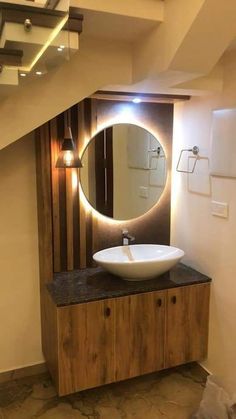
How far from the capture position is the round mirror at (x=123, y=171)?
9.08ft

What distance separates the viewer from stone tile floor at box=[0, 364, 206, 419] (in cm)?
242

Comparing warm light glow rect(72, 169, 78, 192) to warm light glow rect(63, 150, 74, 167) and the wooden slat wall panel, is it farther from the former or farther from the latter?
warm light glow rect(63, 150, 74, 167)

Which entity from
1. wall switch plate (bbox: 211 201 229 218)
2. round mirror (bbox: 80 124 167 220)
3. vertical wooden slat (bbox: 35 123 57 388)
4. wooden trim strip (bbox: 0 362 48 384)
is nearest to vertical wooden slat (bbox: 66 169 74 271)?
round mirror (bbox: 80 124 167 220)

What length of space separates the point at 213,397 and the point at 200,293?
26.6 inches

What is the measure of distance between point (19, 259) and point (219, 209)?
1492 millimetres

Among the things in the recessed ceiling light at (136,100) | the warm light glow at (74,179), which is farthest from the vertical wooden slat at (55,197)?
the recessed ceiling light at (136,100)

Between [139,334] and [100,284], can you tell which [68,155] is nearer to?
[100,284]

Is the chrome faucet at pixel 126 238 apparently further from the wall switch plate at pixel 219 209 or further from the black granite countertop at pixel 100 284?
the wall switch plate at pixel 219 209

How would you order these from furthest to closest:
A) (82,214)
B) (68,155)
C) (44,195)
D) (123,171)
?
(123,171) → (82,214) → (68,155) → (44,195)

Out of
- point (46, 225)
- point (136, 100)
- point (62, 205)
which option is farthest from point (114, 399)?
point (136, 100)

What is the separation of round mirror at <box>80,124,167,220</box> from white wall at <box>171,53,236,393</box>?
7.5 inches

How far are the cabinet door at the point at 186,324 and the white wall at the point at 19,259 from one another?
1011 millimetres

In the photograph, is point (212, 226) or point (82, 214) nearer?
point (212, 226)

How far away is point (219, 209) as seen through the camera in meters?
2.51
